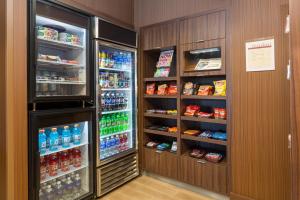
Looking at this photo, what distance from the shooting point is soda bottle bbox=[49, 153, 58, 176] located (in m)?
2.07

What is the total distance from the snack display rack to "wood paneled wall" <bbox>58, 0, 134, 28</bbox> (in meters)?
0.31

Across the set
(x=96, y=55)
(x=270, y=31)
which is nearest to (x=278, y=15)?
(x=270, y=31)

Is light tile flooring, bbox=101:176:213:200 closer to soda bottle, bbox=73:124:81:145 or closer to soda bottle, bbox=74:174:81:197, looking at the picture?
soda bottle, bbox=74:174:81:197

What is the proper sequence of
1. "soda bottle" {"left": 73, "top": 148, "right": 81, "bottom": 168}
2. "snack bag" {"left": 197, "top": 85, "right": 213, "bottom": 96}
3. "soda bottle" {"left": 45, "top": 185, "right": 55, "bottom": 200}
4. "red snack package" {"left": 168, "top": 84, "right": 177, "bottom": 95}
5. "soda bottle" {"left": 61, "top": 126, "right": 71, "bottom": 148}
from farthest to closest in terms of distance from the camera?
1. "red snack package" {"left": 168, "top": 84, "right": 177, "bottom": 95}
2. "snack bag" {"left": 197, "top": 85, "right": 213, "bottom": 96}
3. "soda bottle" {"left": 73, "top": 148, "right": 81, "bottom": 168}
4. "soda bottle" {"left": 61, "top": 126, "right": 71, "bottom": 148}
5. "soda bottle" {"left": 45, "top": 185, "right": 55, "bottom": 200}

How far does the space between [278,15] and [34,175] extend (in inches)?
103

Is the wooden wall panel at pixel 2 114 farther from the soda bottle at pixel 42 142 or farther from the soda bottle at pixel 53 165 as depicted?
the soda bottle at pixel 53 165

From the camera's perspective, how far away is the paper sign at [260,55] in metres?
1.97

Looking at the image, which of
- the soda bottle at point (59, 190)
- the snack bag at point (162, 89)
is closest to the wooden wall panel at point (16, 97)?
the soda bottle at point (59, 190)

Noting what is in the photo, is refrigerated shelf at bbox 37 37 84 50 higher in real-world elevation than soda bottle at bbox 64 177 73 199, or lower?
higher

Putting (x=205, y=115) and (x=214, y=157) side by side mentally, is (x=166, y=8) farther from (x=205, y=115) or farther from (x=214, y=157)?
(x=214, y=157)

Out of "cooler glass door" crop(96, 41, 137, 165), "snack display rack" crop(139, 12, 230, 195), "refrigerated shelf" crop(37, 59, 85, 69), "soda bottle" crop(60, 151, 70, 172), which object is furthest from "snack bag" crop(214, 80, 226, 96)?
"soda bottle" crop(60, 151, 70, 172)

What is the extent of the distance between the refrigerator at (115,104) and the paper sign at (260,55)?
1.42 metres

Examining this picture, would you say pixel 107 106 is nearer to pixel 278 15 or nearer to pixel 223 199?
pixel 223 199

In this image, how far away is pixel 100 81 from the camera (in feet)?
8.10
